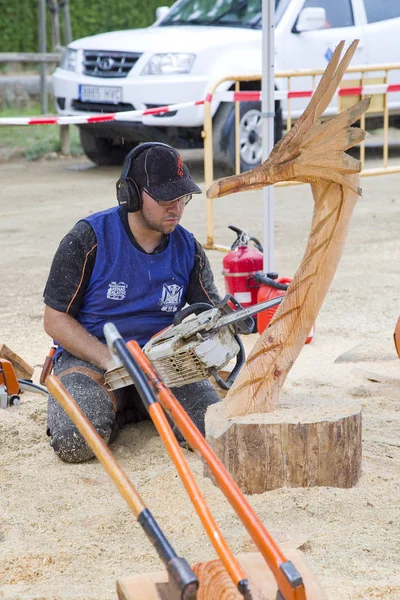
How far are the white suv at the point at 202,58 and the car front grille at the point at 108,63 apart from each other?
11mm

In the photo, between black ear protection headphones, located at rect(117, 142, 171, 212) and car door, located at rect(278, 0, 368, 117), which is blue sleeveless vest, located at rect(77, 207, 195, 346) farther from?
car door, located at rect(278, 0, 368, 117)

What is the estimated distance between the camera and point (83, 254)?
3410 millimetres

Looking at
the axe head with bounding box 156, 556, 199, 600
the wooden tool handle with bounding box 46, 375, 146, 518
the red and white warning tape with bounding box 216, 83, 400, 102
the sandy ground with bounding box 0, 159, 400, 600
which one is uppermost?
the red and white warning tape with bounding box 216, 83, 400, 102

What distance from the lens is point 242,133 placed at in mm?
9266

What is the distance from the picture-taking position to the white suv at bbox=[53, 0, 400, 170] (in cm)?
905

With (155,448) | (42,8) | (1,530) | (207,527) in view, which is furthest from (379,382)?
(42,8)

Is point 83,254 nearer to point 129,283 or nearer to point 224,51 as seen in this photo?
point 129,283

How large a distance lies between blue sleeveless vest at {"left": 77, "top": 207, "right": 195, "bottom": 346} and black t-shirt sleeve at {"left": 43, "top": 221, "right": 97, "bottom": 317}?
0.03 metres

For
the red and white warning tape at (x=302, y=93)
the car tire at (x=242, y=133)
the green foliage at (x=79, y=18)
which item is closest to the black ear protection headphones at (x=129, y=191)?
the red and white warning tape at (x=302, y=93)

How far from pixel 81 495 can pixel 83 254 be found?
93cm

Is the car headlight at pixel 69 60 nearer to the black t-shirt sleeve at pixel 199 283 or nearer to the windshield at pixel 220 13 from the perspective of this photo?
the windshield at pixel 220 13

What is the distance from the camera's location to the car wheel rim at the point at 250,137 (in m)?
9.27

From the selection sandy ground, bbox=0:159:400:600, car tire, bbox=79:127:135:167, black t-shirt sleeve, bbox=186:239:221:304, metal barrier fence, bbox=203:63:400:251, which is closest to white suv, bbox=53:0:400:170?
car tire, bbox=79:127:135:167

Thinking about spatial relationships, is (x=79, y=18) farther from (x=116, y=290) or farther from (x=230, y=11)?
(x=116, y=290)
